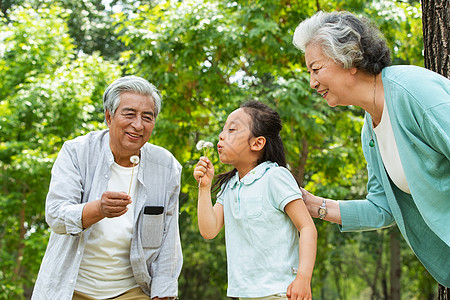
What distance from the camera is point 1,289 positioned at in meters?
8.05

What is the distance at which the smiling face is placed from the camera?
277 centimetres

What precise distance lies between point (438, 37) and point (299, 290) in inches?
65.0

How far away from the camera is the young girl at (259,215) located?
2180 millimetres

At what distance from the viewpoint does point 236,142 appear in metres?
2.44

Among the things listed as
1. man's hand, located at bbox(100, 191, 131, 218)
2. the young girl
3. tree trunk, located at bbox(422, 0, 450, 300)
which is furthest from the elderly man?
tree trunk, located at bbox(422, 0, 450, 300)

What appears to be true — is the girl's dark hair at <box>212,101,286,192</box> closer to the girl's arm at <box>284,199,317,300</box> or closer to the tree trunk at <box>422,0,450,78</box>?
the girl's arm at <box>284,199,317,300</box>

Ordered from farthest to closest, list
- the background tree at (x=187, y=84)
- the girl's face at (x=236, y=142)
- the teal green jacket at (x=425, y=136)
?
the background tree at (x=187, y=84)
the girl's face at (x=236, y=142)
the teal green jacket at (x=425, y=136)

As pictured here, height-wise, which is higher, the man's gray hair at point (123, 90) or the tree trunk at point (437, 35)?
the tree trunk at point (437, 35)

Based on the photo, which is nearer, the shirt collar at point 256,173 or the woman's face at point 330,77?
the woman's face at point 330,77

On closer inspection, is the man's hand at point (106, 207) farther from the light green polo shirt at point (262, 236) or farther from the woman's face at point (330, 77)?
the woman's face at point (330, 77)

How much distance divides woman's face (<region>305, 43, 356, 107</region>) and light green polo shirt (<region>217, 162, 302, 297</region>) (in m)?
0.42

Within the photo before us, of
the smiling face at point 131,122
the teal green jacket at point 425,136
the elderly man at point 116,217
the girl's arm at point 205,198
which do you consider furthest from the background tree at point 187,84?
the teal green jacket at point 425,136

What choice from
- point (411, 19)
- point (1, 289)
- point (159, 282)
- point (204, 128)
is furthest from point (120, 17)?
point (159, 282)

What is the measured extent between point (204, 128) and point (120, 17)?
6.58 feet
